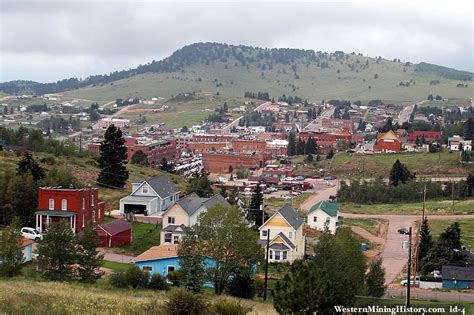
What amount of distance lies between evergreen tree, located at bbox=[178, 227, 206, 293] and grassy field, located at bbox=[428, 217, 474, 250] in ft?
76.5

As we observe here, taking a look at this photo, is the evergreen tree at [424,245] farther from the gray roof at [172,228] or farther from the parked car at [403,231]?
the gray roof at [172,228]

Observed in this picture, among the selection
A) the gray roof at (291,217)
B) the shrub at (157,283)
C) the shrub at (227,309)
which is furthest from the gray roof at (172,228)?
the shrub at (227,309)

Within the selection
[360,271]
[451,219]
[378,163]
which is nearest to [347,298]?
[360,271]

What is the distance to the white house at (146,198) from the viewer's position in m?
45.6

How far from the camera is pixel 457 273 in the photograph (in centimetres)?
3603

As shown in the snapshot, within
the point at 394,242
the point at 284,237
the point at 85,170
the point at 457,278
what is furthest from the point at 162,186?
the point at 457,278

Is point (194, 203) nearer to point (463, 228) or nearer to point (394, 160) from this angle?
point (463, 228)

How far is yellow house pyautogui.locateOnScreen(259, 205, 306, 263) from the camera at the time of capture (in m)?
38.6

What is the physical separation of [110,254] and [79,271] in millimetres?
8802

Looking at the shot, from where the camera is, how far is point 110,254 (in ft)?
118

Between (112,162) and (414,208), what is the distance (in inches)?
1056

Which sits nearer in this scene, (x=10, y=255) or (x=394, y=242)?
(x=10, y=255)

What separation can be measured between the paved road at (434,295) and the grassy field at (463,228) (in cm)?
1354

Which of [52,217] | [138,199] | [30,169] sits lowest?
[138,199]
